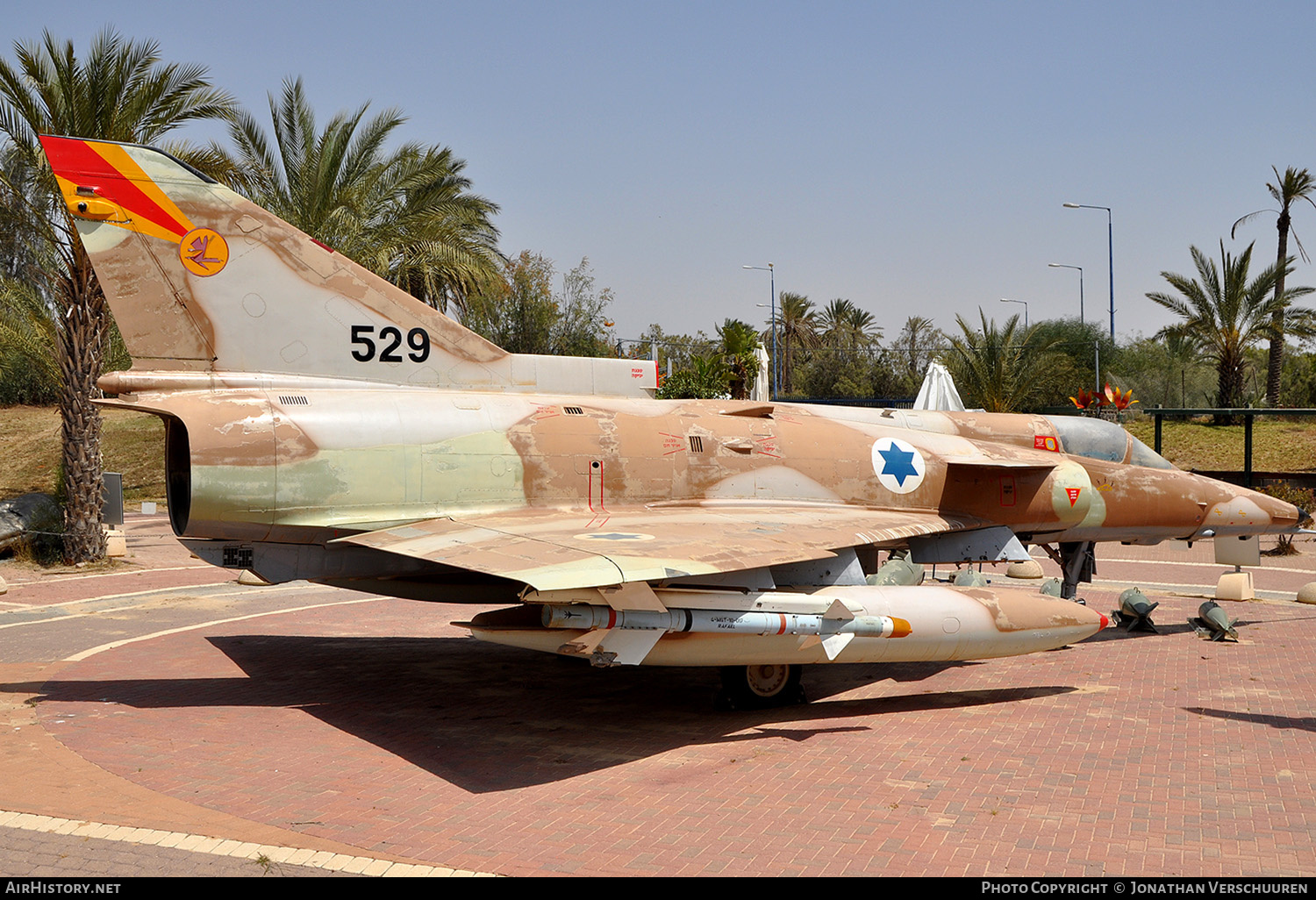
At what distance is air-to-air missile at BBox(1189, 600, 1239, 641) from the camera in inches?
571

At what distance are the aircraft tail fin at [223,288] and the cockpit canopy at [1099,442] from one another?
9.46 meters

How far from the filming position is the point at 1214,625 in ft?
47.8

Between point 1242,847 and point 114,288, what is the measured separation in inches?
464

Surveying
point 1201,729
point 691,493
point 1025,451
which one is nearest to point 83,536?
point 691,493

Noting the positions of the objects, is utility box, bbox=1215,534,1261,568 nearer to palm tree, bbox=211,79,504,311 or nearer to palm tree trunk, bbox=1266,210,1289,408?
palm tree, bbox=211,79,504,311

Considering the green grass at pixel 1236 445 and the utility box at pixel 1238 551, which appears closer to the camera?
the utility box at pixel 1238 551

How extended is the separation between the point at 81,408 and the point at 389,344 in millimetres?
13040

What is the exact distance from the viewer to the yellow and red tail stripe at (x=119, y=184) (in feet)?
34.4

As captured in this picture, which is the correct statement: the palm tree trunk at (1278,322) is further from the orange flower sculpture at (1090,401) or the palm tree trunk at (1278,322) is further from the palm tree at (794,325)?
the palm tree at (794,325)

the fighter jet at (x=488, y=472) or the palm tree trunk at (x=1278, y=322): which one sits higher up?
the palm tree trunk at (x=1278, y=322)

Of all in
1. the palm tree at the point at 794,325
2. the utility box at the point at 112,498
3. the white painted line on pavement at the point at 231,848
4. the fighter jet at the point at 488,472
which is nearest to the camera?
the white painted line on pavement at the point at 231,848

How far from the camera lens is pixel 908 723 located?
1059 cm

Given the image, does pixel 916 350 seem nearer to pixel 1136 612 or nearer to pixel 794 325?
pixel 794 325

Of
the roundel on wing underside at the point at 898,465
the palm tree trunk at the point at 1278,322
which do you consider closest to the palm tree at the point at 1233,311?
the palm tree trunk at the point at 1278,322
